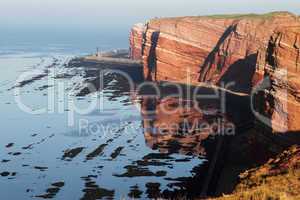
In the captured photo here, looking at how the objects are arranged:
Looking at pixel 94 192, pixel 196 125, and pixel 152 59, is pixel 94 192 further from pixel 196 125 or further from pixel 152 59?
pixel 152 59

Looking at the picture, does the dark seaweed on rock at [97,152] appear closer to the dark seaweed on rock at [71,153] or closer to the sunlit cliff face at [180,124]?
the dark seaweed on rock at [71,153]

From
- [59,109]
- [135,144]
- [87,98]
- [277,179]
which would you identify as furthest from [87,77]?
[277,179]

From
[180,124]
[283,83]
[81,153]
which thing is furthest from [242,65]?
[81,153]

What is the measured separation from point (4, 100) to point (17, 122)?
18.2m

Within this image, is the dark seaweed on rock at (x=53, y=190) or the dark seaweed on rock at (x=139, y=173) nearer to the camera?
the dark seaweed on rock at (x=53, y=190)

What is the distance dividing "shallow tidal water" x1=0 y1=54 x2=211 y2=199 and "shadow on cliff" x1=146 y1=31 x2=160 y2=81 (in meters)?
17.9

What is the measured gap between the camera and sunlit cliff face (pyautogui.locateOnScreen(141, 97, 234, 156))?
47178 millimetres

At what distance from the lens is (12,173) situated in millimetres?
39188

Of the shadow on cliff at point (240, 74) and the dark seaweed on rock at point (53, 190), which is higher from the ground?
the shadow on cliff at point (240, 74)

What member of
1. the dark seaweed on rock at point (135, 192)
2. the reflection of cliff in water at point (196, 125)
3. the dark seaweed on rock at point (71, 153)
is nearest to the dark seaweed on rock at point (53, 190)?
the dark seaweed on rock at point (135, 192)

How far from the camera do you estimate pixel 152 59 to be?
99.6 meters

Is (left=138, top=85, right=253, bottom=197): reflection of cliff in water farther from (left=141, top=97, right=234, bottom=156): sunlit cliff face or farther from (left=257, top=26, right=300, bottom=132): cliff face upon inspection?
(left=257, top=26, right=300, bottom=132): cliff face

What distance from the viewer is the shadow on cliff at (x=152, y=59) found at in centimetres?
9612

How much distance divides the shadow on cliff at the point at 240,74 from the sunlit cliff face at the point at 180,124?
586 inches
